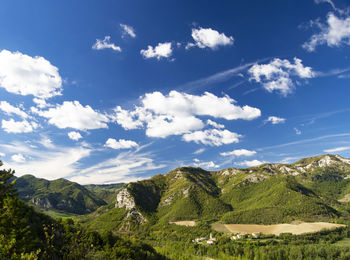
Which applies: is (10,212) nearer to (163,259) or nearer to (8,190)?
(8,190)

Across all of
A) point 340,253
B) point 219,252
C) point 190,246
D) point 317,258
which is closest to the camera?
point 317,258

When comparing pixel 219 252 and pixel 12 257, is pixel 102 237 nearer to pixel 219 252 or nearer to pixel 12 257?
pixel 12 257

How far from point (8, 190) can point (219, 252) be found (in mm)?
167652

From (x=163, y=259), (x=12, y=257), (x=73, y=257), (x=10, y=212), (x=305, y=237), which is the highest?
(x=10, y=212)

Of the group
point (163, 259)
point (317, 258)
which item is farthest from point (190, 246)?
point (317, 258)

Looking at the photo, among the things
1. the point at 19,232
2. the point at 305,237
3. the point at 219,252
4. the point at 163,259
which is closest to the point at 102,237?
the point at 163,259

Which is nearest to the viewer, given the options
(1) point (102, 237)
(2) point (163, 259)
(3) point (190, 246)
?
(1) point (102, 237)

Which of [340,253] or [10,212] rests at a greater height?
[10,212]

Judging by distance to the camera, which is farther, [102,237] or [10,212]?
[102,237]

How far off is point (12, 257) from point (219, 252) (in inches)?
6817

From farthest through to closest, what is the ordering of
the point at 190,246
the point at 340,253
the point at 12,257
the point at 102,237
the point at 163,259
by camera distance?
the point at 190,246, the point at 340,253, the point at 163,259, the point at 102,237, the point at 12,257

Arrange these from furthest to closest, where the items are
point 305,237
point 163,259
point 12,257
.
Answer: point 305,237 → point 163,259 → point 12,257

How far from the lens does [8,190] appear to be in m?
31.2

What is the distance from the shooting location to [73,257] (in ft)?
64.9
